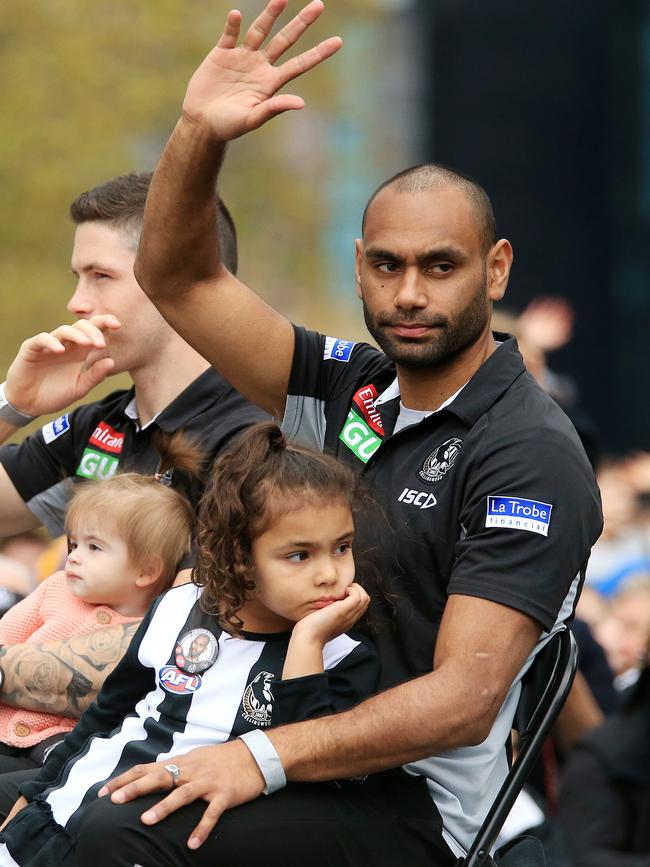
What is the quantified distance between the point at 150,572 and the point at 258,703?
0.77 m

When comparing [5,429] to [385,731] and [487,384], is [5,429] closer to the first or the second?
[487,384]

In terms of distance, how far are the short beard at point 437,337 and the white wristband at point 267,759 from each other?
40.3 inches

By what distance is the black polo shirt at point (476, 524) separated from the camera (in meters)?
3.19

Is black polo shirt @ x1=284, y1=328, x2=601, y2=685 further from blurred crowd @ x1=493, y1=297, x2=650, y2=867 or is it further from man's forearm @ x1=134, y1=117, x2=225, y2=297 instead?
blurred crowd @ x1=493, y1=297, x2=650, y2=867

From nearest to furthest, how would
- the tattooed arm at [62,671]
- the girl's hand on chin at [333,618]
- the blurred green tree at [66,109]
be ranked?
the girl's hand on chin at [333,618], the tattooed arm at [62,671], the blurred green tree at [66,109]

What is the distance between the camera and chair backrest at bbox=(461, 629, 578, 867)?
3.17 metres

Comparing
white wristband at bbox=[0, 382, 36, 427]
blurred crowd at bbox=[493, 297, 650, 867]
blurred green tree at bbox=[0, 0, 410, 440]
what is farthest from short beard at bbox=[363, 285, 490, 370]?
blurred green tree at bbox=[0, 0, 410, 440]

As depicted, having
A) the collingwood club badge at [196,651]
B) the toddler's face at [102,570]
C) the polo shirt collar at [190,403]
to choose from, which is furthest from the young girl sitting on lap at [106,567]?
the collingwood club badge at [196,651]

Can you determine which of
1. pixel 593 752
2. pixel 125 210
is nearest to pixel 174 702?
pixel 125 210

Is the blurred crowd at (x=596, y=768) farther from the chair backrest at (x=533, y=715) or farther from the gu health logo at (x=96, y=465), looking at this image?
the gu health logo at (x=96, y=465)

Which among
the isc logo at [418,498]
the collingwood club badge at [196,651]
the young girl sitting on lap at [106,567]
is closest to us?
the collingwood club badge at [196,651]

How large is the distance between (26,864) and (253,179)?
51.6 ft

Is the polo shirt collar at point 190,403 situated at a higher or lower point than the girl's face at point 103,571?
higher

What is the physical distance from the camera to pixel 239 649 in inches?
128
